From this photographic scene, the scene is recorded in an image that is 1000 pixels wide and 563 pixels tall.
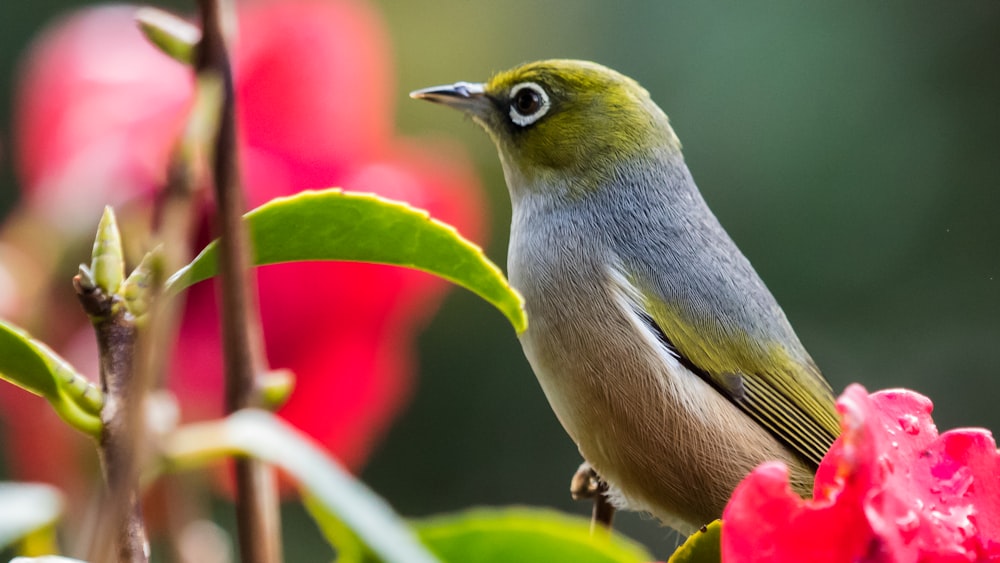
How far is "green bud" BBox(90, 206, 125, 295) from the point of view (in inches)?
18.3

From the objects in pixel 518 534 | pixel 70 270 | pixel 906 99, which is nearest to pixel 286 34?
pixel 70 270

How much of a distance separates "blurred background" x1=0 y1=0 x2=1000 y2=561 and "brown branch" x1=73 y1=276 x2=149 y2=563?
2.53 m

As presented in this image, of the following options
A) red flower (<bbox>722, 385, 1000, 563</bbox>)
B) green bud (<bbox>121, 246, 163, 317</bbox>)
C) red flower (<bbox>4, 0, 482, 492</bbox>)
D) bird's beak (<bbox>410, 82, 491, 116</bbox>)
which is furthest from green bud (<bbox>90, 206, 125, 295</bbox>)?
bird's beak (<bbox>410, 82, 491, 116</bbox>)

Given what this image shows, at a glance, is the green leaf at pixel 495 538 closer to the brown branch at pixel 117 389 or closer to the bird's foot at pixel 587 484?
the brown branch at pixel 117 389

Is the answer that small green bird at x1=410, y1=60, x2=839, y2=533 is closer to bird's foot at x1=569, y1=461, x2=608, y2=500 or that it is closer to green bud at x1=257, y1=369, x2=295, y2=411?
bird's foot at x1=569, y1=461, x2=608, y2=500

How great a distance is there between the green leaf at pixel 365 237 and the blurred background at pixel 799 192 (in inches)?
94.2

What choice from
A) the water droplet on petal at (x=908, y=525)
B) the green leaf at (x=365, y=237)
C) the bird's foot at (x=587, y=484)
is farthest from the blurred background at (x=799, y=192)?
the water droplet on petal at (x=908, y=525)

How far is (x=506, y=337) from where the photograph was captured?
3.23m

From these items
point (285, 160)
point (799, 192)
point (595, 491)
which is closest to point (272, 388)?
point (285, 160)

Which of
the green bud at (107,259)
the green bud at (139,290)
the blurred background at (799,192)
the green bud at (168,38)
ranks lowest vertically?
the blurred background at (799,192)

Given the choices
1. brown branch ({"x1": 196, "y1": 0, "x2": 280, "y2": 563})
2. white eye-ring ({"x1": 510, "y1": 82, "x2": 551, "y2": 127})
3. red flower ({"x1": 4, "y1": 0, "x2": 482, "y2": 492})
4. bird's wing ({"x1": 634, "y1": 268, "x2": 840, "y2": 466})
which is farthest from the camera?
white eye-ring ({"x1": 510, "y1": 82, "x2": 551, "y2": 127})

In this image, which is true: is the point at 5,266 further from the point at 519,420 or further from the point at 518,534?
the point at 519,420

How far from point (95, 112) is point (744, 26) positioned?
240 cm

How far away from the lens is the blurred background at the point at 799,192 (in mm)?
3133
